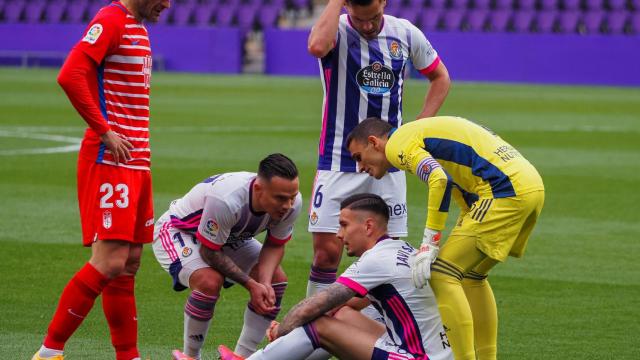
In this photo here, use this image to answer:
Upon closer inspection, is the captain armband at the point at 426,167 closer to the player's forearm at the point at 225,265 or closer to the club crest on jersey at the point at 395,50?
the player's forearm at the point at 225,265

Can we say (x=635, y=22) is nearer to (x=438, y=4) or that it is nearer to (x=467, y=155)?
(x=438, y=4)

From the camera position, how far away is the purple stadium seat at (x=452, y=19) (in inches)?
1591

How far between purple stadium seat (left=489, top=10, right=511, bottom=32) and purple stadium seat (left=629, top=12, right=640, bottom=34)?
12.6 ft

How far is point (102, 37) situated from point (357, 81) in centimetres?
177

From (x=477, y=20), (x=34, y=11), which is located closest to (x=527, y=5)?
(x=477, y=20)

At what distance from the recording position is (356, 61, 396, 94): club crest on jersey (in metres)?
7.54

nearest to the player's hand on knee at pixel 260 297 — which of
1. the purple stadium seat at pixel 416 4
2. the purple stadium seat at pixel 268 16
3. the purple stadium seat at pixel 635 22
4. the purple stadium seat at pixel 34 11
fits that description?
the purple stadium seat at pixel 635 22

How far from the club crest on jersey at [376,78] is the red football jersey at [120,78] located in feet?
4.80

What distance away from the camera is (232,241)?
723cm

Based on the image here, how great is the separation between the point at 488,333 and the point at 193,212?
1.84m

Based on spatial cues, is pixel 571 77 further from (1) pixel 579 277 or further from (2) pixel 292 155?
(1) pixel 579 277

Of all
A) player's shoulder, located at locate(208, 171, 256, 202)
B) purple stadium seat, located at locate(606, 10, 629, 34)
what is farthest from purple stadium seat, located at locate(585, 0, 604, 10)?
player's shoulder, located at locate(208, 171, 256, 202)

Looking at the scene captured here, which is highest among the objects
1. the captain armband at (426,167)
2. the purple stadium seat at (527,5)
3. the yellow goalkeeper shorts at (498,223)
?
the captain armband at (426,167)

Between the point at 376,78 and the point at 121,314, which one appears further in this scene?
the point at 376,78
